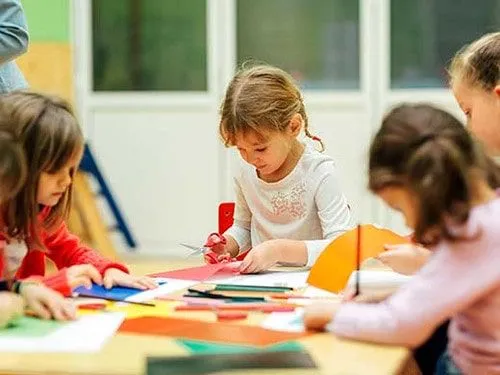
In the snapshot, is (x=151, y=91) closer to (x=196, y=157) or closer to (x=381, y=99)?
(x=196, y=157)

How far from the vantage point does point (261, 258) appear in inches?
80.1

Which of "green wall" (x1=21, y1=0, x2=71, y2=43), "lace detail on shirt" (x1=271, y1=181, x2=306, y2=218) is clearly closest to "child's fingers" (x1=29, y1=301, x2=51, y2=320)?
"lace detail on shirt" (x1=271, y1=181, x2=306, y2=218)

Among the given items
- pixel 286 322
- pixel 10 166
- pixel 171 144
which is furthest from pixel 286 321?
pixel 171 144

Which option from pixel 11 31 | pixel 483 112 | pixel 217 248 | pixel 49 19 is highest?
pixel 49 19

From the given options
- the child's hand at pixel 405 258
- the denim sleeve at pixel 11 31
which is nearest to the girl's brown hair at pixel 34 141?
the child's hand at pixel 405 258

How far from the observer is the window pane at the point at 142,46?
5418 mm

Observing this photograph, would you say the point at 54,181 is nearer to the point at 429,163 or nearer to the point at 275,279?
the point at 275,279

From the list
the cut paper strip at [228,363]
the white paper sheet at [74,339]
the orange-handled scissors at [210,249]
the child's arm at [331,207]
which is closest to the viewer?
the cut paper strip at [228,363]

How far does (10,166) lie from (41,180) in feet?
0.75

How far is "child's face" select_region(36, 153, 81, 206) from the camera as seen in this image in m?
1.75

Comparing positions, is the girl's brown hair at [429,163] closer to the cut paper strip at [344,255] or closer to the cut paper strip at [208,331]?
the cut paper strip at [208,331]

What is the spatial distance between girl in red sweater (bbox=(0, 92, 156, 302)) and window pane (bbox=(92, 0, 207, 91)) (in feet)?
11.8

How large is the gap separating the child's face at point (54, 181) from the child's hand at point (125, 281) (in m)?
0.18

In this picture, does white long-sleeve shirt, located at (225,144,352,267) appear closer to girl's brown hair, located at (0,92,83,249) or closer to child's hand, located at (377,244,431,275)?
child's hand, located at (377,244,431,275)
